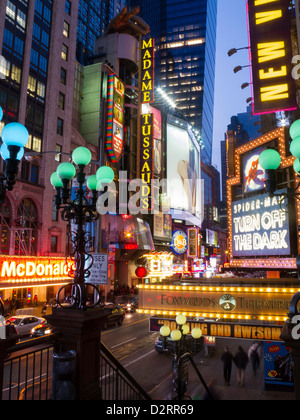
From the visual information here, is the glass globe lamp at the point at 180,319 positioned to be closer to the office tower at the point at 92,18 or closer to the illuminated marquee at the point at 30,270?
the illuminated marquee at the point at 30,270

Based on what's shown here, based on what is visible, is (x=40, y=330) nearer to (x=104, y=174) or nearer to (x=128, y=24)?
(x=104, y=174)

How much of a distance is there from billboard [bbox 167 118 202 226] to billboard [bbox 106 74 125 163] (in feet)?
70.2

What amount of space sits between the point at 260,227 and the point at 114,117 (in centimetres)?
3141

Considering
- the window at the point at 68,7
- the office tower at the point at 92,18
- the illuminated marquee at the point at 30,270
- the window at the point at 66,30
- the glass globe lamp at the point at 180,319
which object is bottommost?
the glass globe lamp at the point at 180,319

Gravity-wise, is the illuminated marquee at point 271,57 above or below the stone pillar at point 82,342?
above

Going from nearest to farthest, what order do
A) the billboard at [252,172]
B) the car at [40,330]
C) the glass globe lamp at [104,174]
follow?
the glass globe lamp at [104,174], the billboard at [252,172], the car at [40,330]

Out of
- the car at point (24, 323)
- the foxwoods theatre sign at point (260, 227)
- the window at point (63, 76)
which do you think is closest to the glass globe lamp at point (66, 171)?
the foxwoods theatre sign at point (260, 227)

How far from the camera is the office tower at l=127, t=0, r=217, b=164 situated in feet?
416

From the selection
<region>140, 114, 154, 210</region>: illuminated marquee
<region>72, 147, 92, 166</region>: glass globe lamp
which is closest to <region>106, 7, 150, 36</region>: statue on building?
<region>140, 114, 154, 210</region>: illuminated marquee

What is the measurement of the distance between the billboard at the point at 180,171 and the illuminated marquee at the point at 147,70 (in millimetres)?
26113

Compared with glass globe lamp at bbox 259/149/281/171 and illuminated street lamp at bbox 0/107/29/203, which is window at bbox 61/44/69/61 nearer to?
illuminated street lamp at bbox 0/107/29/203

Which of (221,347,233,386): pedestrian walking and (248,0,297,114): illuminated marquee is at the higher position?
(248,0,297,114): illuminated marquee

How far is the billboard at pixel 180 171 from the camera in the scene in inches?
2512
